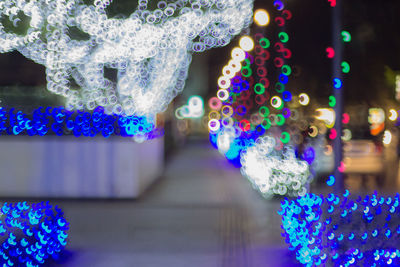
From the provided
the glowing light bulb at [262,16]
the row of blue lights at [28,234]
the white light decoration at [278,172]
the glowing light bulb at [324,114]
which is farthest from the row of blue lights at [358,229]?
the glowing light bulb at [262,16]

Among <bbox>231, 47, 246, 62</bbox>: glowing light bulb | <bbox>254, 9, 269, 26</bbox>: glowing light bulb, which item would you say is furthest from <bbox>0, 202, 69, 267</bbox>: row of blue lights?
<bbox>231, 47, 246, 62</bbox>: glowing light bulb

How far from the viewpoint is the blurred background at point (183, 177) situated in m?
6.29

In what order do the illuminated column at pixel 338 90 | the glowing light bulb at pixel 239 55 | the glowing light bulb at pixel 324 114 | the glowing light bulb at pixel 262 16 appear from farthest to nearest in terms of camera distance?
the glowing light bulb at pixel 239 55 < the glowing light bulb at pixel 262 16 < the glowing light bulb at pixel 324 114 < the illuminated column at pixel 338 90

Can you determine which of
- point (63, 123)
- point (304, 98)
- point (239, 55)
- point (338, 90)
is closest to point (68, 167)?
point (63, 123)

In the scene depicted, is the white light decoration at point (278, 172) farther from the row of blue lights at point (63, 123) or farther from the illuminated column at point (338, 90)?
the illuminated column at point (338, 90)

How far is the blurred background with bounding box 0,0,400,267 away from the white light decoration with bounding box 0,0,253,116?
0.50 meters

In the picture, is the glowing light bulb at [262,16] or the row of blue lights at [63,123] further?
the glowing light bulb at [262,16]

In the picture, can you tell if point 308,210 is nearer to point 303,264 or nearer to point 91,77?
point 303,264

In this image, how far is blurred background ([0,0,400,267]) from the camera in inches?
248

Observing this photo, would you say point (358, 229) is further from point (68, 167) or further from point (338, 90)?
point (68, 167)

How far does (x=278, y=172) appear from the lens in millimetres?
9492

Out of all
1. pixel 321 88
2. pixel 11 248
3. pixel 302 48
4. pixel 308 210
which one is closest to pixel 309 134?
pixel 321 88

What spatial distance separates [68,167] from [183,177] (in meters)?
5.07

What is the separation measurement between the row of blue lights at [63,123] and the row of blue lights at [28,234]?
4370mm
